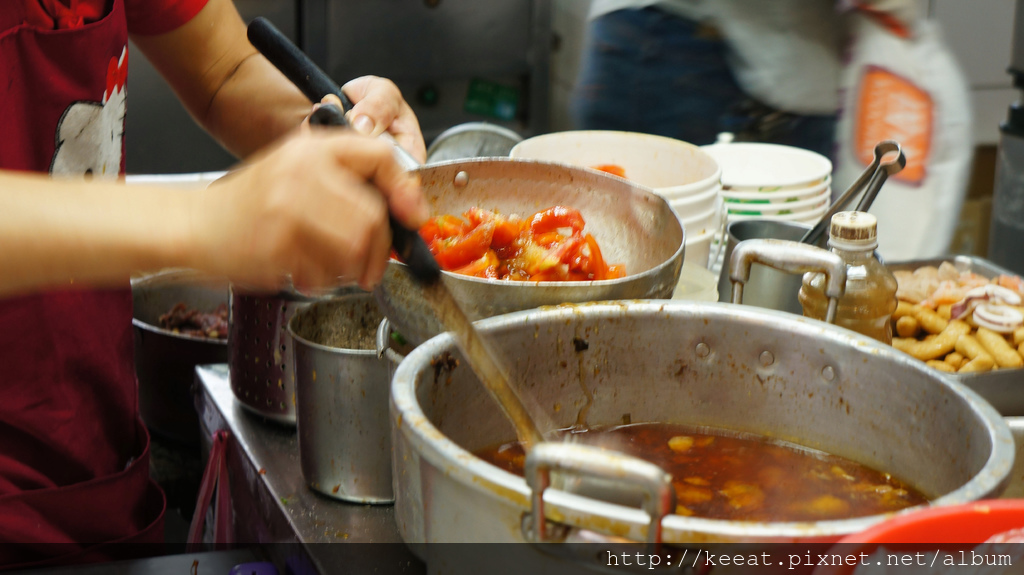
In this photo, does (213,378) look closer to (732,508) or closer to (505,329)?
(505,329)

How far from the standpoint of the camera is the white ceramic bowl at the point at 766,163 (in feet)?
5.84

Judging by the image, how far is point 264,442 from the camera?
53.6 inches

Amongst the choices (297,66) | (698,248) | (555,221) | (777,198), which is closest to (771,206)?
(777,198)

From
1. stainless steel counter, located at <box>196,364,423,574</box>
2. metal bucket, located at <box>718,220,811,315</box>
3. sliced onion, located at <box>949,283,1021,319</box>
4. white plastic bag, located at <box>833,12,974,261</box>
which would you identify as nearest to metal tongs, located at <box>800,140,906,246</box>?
metal bucket, located at <box>718,220,811,315</box>

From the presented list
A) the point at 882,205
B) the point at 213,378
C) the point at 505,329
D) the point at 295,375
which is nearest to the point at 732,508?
the point at 505,329

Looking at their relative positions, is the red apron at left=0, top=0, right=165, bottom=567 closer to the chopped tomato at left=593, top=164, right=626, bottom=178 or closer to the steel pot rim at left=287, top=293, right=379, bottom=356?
the steel pot rim at left=287, top=293, right=379, bottom=356

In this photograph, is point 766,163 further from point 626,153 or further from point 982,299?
point 982,299

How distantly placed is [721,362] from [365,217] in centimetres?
49

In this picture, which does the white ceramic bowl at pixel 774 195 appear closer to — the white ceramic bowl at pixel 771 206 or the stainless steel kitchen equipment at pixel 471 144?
the white ceramic bowl at pixel 771 206

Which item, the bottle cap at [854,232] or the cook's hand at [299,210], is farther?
the bottle cap at [854,232]

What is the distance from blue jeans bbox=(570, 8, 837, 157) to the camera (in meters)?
2.49

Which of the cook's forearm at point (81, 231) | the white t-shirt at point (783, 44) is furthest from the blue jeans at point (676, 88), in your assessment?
the cook's forearm at point (81, 231)

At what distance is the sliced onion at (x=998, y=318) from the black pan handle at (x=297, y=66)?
1.09 meters

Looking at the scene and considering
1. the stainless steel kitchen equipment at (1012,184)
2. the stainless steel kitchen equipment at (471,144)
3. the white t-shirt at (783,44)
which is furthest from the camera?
the stainless steel kitchen equipment at (1012,184)
